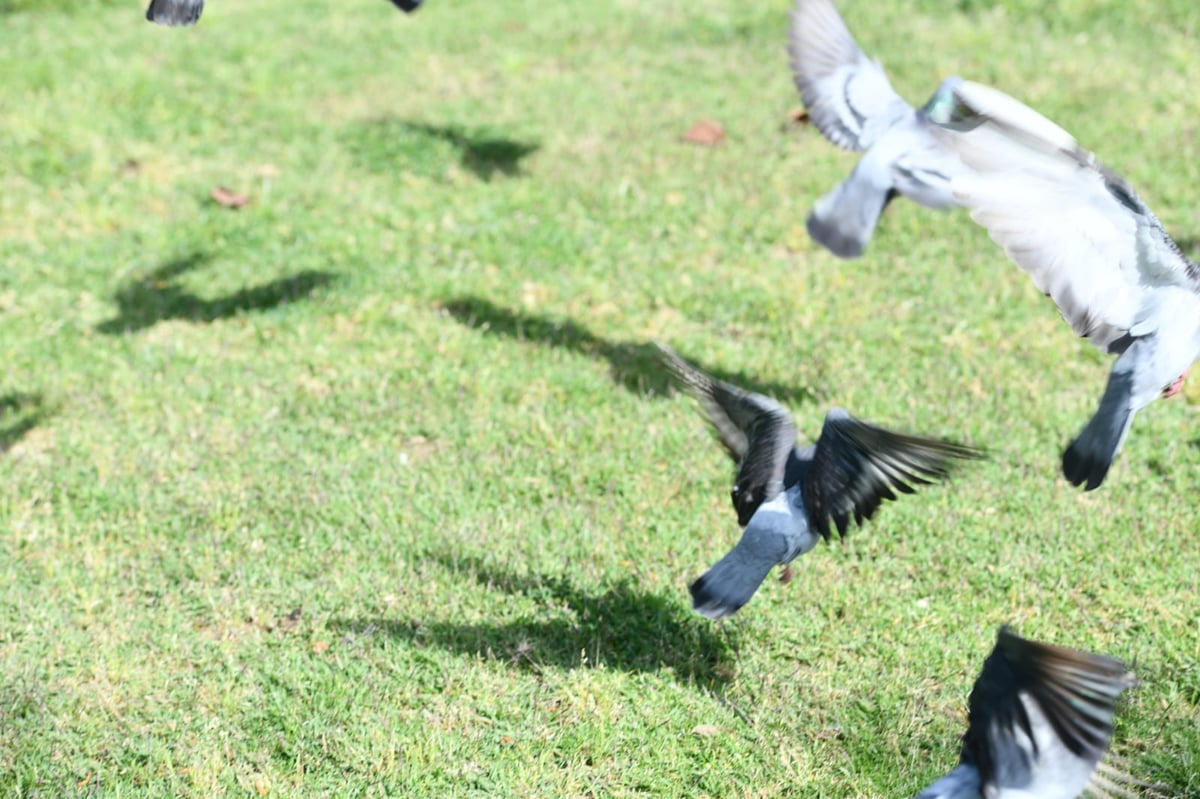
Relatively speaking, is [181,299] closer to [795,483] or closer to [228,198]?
[228,198]

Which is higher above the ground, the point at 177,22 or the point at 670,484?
the point at 177,22

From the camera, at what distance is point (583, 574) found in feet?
14.8

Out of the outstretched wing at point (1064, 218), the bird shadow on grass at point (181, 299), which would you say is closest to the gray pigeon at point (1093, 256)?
the outstretched wing at point (1064, 218)

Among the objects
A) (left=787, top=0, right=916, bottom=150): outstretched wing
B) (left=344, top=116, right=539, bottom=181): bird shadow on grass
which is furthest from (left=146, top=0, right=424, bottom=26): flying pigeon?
(left=344, top=116, right=539, bottom=181): bird shadow on grass

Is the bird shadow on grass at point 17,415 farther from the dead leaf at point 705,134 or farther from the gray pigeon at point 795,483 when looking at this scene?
the dead leaf at point 705,134

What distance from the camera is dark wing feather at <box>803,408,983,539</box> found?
3320 millimetres

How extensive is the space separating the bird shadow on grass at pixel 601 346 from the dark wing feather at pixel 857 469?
6.63 feet

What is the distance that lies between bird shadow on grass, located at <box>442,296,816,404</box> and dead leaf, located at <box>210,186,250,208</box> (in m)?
1.79

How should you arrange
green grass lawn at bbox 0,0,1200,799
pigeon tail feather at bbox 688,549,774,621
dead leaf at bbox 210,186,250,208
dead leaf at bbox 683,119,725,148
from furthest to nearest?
dead leaf at bbox 683,119,725,148 → dead leaf at bbox 210,186,250,208 → green grass lawn at bbox 0,0,1200,799 → pigeon tail feather at bbox 688,549,774,621

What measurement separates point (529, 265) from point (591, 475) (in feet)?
6.71

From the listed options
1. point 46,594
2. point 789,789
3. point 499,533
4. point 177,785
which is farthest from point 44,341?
point 789,789

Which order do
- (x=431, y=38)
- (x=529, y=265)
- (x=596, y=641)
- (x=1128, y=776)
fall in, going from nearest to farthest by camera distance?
(x=1128, y=776) → (x=596, y=641) → (x=529, y=265) → (x=431, y=38)

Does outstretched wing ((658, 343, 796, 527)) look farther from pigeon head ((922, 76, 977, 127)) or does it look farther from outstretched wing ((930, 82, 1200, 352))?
pigeon head ((922, 76, 977, 127))

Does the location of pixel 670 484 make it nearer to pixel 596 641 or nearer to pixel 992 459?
pixel 596 641
